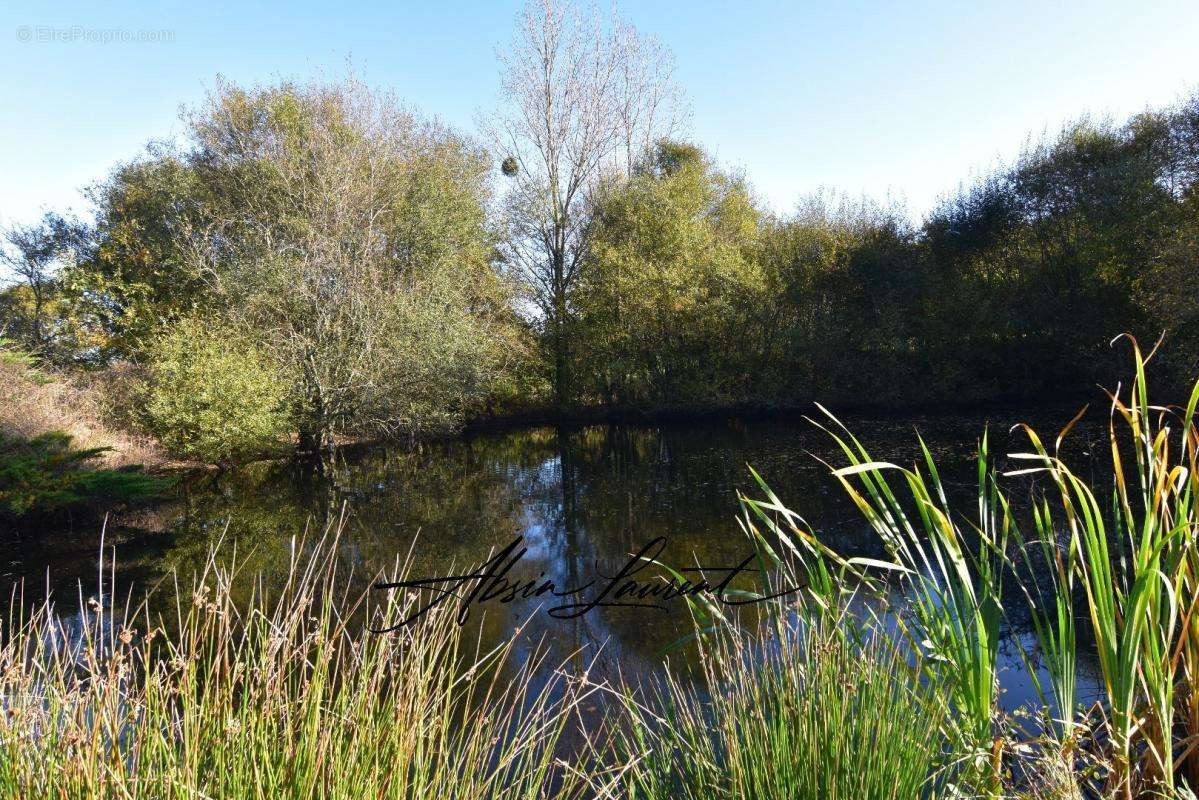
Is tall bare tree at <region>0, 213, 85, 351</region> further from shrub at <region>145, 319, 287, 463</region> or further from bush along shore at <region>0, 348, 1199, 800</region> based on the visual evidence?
bush along shore at <region>0, 348, 1199, 800</region>

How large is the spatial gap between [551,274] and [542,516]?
14098 millimetres

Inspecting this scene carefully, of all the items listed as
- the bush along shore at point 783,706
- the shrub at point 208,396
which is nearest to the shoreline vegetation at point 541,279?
the shrub at point 208,396

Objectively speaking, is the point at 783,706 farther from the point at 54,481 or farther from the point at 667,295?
the point at 667,295

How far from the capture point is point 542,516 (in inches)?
404

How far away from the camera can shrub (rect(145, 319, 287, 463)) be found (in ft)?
45.2

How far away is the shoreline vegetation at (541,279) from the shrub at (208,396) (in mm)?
55

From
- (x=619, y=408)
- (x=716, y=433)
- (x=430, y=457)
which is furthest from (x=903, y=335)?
(x=430, y=457)

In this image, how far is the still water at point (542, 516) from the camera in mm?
6277

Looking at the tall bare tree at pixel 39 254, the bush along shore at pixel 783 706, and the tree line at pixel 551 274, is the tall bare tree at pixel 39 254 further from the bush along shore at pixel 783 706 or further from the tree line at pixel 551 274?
the bush along shore at pixel 783 706

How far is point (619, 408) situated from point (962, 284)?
413 inches

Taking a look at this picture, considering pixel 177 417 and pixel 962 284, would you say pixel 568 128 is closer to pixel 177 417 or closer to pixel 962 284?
pixel 962 284

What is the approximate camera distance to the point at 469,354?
56.4 feet

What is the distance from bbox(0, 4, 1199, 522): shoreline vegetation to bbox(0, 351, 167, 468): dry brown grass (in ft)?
0.29

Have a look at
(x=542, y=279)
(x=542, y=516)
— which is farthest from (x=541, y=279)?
(x=542, y=516)
